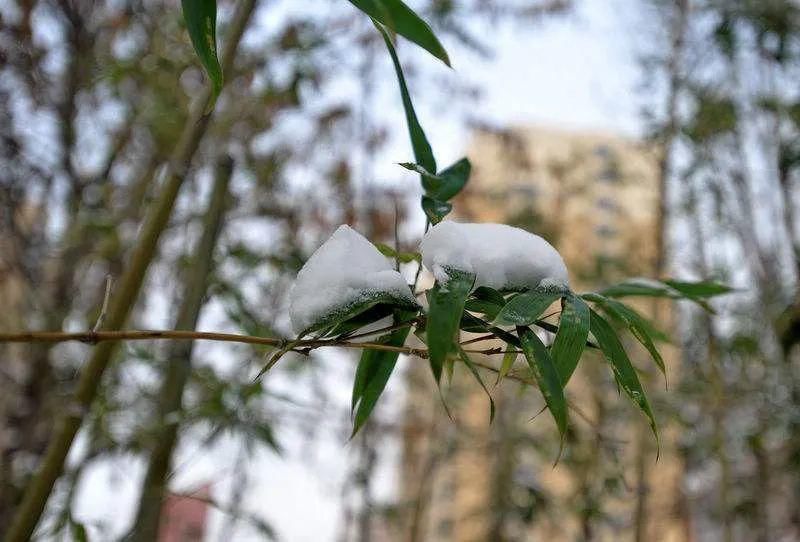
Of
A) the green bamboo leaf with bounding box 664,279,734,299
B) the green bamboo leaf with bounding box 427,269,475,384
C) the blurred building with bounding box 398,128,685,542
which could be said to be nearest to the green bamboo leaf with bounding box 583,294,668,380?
the green bamboo leaf with bounding box 427,269,475,384

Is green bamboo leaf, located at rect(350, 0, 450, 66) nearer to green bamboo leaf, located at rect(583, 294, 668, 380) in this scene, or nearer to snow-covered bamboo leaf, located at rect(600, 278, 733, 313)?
green bamboo leaf, located at rect(583, 294, 668, 380)

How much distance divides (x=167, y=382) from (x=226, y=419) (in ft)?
0.40

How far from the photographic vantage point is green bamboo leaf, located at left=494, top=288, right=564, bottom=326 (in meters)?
0.41

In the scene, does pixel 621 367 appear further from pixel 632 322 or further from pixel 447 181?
pixel 447 181

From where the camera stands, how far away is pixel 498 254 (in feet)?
1.51

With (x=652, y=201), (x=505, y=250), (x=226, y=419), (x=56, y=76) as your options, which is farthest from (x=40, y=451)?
(x=652, y=201)

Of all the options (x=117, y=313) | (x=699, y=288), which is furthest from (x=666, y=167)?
(x=117, y=313)

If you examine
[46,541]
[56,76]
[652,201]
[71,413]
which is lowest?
[46,541]

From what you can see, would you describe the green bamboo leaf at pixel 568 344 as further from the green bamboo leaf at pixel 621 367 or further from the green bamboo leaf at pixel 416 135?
the green bamboo leaf at pixel 416 135

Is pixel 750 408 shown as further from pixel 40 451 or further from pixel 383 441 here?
pixel 40 451

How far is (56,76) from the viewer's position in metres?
2.17

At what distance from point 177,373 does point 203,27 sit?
69cm

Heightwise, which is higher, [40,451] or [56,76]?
[56,76]

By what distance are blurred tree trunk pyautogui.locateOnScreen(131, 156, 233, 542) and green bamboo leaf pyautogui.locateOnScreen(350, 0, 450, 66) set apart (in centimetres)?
63
